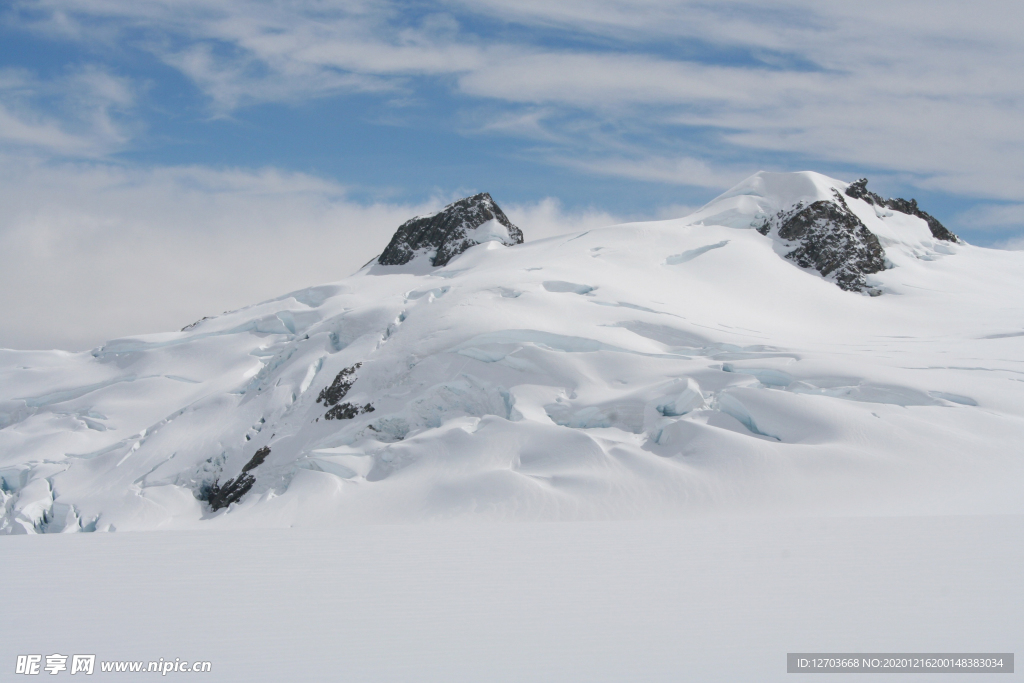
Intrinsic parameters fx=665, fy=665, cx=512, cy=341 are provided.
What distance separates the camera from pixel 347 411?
20375 mm

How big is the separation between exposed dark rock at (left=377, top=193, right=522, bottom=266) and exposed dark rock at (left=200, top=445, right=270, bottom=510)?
2193 cm

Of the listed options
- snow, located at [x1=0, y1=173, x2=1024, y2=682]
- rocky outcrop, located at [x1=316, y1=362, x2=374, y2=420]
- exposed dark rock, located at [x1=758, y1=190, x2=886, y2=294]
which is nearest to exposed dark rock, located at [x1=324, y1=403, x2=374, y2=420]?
rocky outcrop, located at [x1=316, y1=362, x2=374, y2=420]

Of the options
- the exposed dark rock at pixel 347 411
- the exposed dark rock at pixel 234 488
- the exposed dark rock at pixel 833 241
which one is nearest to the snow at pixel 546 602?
the exposed dark rock at pixel 234 488

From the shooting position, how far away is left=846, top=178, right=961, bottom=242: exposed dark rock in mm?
40312

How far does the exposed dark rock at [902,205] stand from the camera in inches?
1587

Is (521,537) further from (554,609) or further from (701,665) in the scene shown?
(701,665)

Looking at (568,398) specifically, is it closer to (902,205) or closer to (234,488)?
(234,488)

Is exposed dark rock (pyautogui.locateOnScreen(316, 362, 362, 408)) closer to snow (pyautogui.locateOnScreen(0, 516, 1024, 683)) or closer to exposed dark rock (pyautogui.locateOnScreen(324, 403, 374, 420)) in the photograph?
exposed dark rock (pyautogui.locateOnScreen(324, 403, 374, 420))

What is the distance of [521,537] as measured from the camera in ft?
36.7

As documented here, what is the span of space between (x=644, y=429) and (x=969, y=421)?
24.2ft

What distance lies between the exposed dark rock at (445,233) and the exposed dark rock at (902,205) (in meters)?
20.7

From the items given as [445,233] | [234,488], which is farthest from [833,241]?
[234,488]

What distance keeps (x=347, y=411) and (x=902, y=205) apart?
40244mm

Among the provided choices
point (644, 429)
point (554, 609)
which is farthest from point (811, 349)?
point (554, 609)
